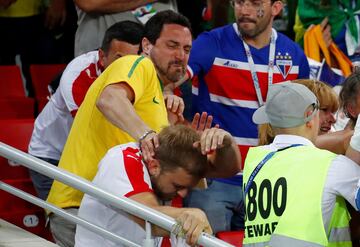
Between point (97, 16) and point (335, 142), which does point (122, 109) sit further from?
point (97, 16)

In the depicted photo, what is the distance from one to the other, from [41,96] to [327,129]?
3.02 meters

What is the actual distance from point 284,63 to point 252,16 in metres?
0.38

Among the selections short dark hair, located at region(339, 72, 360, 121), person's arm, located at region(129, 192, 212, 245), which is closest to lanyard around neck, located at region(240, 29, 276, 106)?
short dark hair, located at region(339, 72, 360, 121)

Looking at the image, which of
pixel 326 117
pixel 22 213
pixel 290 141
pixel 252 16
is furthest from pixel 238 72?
pixel 290 141

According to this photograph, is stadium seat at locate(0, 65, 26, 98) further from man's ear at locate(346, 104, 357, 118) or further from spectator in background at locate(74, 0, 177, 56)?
man's ear at locate(346, 104, 357, 118)

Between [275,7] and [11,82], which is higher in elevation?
[275,7]

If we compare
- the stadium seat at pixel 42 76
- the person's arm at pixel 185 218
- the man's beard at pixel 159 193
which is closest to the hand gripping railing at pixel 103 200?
the person's arm at pixel 185 218

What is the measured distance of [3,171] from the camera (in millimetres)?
6984

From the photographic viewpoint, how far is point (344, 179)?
4.36m

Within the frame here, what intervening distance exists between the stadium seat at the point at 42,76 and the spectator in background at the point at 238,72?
172cm

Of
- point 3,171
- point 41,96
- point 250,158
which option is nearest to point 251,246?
point 250,158

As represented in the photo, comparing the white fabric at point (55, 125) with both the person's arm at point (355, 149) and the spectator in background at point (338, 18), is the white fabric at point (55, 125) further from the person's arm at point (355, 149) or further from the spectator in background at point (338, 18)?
the person's arm at point (355, 149)

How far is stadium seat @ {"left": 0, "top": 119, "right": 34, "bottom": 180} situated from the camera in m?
6.96

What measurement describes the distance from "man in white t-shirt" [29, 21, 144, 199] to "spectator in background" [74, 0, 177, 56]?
688 millimetres
